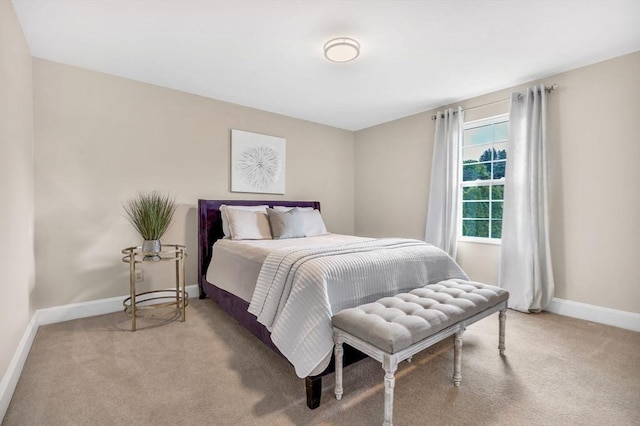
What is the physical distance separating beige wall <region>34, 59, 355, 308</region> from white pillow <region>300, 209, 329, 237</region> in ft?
3.13

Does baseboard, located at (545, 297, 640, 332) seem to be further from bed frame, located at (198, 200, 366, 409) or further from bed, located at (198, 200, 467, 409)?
bed frame, located at (198, 200, 366, 409)

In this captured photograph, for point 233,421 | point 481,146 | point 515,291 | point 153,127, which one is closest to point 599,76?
point 481,146

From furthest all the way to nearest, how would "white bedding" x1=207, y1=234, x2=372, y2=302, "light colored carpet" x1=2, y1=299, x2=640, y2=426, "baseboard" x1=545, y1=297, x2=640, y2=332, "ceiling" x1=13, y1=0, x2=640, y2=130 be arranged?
"baseboard" x1=545, y1=297, x2=640, y2=332
"white bedding" x1=207, y1=234, x2=372, y2=302
"ceiling" x1=13, y1=0, x2=640, y2=130
"light colored carpet" x1=2, y1=299, x2=640, y2=426

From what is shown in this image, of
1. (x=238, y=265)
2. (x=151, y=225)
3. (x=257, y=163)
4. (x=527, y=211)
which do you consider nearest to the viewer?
(x=238, y=265)

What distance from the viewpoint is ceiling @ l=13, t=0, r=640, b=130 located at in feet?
6.46

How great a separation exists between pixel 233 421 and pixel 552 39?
343 centimetres

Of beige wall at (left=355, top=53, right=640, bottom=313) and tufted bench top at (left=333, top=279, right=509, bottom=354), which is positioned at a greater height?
beige wall at (left=355, top=53, right=640, bottom=313)

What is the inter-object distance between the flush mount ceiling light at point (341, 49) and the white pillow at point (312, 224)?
181cm

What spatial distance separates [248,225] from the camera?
3197 millimetres

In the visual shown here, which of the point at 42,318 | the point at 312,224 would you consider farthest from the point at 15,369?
the point at 312,224

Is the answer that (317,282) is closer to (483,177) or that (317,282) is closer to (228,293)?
(228,293)

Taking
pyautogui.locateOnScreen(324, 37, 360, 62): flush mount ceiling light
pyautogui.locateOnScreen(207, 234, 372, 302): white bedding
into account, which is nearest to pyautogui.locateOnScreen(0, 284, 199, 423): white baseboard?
pyautogui.locateOnScreen(207, 234, 372, 302): white bedding

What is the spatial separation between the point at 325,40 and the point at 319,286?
75.4 inches

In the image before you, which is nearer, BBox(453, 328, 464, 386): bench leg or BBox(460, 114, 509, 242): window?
BBox(453, 328, 464, 386): bench leg
